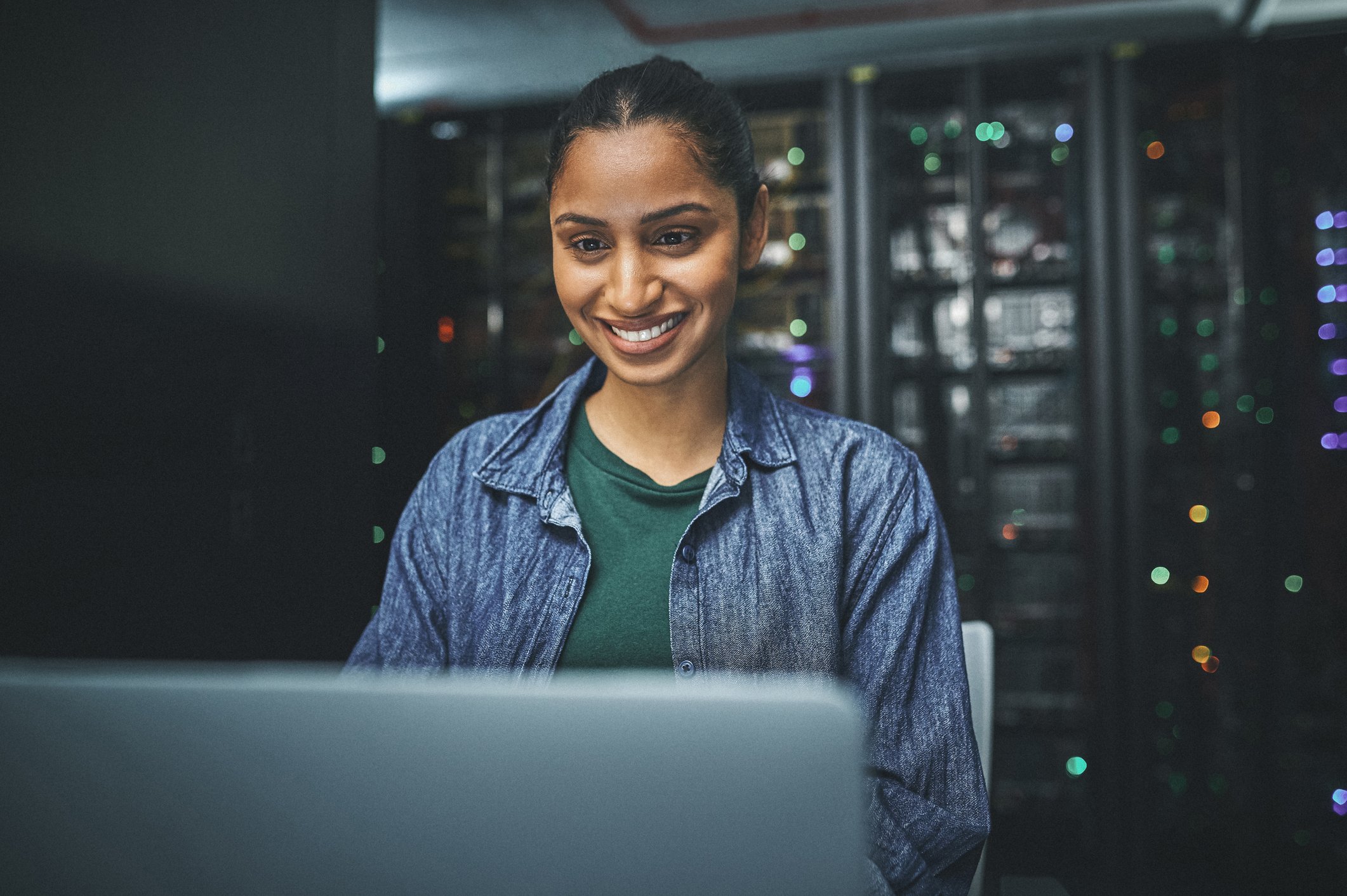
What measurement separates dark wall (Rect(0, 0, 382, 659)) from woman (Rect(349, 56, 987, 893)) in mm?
274

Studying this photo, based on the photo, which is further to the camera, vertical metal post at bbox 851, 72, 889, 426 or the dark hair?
vertical metal post at bbox 851, 72, 889, 426

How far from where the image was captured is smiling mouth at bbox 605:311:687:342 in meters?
0.79

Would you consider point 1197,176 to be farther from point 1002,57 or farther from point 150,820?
point 150,820

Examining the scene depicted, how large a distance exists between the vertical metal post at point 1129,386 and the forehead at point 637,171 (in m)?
2.04

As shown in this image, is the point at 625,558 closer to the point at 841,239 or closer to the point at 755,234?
the point at 755,234

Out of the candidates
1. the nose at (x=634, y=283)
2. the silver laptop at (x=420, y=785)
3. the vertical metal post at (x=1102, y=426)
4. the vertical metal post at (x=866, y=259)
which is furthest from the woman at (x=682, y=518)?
the vertical metal post at (x=1102, y=426)

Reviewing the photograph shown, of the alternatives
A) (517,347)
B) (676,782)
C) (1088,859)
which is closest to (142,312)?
(676,782)

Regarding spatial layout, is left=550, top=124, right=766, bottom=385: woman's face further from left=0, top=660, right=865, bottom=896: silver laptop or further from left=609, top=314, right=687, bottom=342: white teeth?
left=0, top=660, right=865, bottom=896: silver laptop

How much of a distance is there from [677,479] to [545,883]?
1.91 feet

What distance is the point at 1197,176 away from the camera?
8.14 ft

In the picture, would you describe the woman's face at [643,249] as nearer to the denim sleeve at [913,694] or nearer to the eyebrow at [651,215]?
the eyebrow at [651,215]

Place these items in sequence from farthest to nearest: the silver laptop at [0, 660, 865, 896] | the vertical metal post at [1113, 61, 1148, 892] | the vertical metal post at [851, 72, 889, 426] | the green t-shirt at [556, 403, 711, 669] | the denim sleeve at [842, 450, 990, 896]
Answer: the vertical metal post at [851, 72, 889, 426], the vertical metal post at [1113, 61, 1148, 892], the green t-shirt at [556, 403, 711, 669], the denim sleeve at [842, 450, 990, 896], the silver laptop at [0, 660, 865, 896]

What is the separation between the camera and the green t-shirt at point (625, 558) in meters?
0.80

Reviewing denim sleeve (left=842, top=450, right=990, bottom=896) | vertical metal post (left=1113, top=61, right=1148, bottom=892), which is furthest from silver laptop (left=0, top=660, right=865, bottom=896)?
vertical metal post (left=1113, top=61, right=1148, bottom=892)
